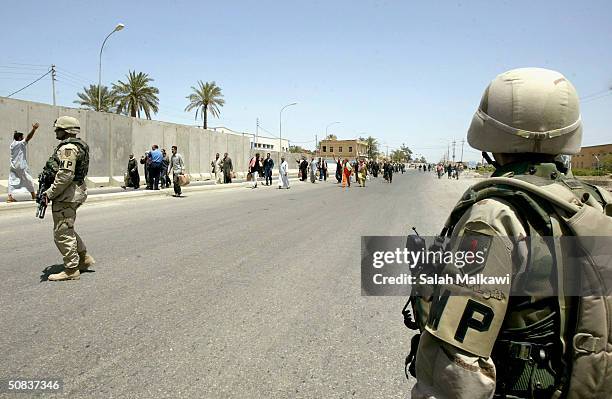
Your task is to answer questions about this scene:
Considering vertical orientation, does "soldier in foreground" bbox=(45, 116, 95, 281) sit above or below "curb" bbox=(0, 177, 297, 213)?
above

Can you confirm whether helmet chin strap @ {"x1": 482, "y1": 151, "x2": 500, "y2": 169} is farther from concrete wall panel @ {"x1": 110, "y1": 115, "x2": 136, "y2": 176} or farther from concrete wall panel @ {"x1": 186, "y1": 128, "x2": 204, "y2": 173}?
concrete wall panel @ {"x1": 186, "y1": 128, "x2": 204, "y2": 173}

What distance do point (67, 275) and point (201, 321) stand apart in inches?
82.8

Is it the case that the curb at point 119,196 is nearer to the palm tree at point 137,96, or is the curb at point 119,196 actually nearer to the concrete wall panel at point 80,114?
the concrete wall panel at point 80,114

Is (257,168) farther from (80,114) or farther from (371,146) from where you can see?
(371,146)

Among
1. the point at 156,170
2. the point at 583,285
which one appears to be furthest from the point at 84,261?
the point at 156,170

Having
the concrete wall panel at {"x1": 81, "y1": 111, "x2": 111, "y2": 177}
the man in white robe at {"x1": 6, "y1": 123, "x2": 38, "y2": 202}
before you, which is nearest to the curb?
the man in white robe at {"x1": 6, "y1": 123, "x2": 38, "y2": 202}

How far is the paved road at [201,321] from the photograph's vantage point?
8.91ft

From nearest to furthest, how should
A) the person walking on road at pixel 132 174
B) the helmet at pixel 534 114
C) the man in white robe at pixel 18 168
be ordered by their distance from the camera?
the helmet at pixel 534 114, the man in white robe at pixel 18 168, the person walking on road at pixel 132 174

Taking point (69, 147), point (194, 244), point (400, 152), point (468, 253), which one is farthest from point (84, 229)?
point (400, 152)

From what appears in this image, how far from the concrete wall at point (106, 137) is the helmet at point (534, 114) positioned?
57.2 feet

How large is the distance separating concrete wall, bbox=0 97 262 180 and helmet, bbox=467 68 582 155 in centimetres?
1743

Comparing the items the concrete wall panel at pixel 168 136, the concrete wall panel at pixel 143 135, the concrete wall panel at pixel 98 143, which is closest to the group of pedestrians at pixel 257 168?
the concrete wall panel at pixel 168 136

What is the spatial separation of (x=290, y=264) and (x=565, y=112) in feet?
15.6

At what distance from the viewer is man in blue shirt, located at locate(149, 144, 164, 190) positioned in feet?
57.3
